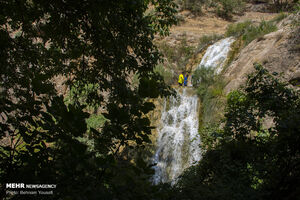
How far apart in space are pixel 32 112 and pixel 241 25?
1567 cm

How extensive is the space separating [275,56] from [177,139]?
491 cm

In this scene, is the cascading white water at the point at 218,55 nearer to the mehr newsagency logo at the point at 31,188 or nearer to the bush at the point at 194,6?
the bush at the point at 194,6

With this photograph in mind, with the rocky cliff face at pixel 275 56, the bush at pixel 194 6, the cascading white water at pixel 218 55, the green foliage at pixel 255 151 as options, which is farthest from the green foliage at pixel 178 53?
the green foliage at pixel 255 151

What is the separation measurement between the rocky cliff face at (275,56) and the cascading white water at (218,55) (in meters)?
2.66

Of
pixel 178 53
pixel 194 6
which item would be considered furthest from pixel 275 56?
pixel 194 6

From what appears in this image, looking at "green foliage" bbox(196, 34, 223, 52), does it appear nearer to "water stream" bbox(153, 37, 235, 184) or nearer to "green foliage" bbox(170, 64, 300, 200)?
"water stream" bbox(153, 37, 235, 184)

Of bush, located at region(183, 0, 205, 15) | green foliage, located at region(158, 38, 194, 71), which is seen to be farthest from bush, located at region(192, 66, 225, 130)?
bush, located at region(183, 0, 205, 15)

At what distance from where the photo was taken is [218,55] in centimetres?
1238

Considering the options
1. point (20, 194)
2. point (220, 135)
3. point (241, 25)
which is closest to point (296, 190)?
point (20, 194)

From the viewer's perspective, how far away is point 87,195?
0.93m

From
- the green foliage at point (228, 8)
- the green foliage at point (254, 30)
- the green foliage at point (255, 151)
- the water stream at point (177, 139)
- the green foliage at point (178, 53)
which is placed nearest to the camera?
the green foliage at point (255, 151)

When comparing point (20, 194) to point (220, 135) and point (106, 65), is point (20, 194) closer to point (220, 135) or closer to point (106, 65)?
point (106, 65)

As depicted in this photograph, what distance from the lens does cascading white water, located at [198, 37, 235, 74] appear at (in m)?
11.7

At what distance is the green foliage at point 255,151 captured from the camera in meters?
2.23
